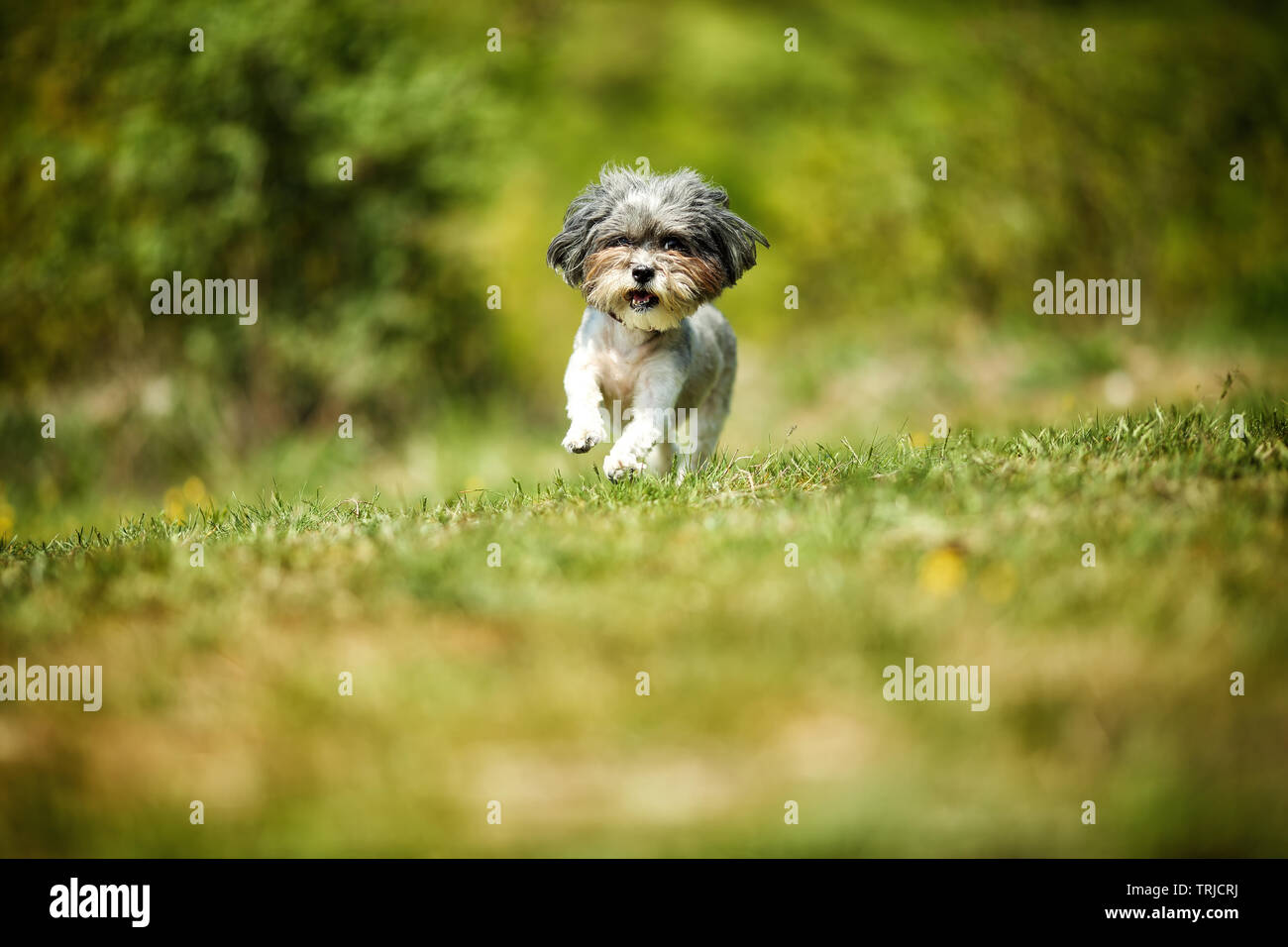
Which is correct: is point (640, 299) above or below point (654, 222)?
below

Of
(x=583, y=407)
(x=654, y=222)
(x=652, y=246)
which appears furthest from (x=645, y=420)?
(x=654, y=222)

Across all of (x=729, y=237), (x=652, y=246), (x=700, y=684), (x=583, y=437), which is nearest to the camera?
(x=700, y=684)

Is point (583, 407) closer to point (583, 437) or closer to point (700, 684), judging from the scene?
point (583, 437)

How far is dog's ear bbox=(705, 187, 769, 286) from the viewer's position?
573cm

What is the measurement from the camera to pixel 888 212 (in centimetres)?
1370

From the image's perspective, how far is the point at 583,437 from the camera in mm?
5227

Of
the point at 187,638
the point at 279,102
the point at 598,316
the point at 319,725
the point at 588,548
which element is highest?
the point at 279,102

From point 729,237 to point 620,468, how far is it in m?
1.44

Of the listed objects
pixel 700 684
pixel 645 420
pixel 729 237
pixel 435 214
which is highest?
pixel 435 214

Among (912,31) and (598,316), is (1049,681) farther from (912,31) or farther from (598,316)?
(912,31)

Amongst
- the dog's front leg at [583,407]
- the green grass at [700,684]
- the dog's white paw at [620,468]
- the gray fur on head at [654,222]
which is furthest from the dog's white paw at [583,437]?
the green grass at [700,684]

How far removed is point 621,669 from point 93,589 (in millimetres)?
2127

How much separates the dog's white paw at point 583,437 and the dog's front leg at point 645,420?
0.10 m
